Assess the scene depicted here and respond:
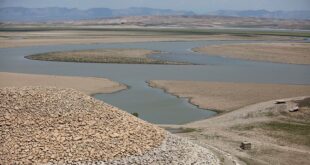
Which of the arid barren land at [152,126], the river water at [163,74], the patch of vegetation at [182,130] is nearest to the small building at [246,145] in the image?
the arid barren land at [152,126]

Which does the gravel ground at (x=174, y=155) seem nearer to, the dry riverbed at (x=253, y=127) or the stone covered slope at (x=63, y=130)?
the stone covered slope at (x=63, y=130)

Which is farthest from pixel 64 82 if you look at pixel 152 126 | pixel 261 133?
pixel 152 126

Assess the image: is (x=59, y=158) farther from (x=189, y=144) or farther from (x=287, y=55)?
(x=287, y=55)

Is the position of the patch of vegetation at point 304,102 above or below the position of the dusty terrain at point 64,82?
above

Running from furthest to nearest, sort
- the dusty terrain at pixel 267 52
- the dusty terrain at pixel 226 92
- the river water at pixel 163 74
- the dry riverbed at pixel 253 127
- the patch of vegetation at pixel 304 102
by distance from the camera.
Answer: the dusty terrain at pixel 267 52, the dusty terrain at pixel 226 92, the river water at pixel 163 74, the patch of vegetation at pixel 304 102, the dry riverbed at pixel 253 127

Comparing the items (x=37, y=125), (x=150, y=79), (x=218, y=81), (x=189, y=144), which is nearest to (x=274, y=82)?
(x=218, y=81)

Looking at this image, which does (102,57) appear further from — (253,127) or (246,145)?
(246,145)
